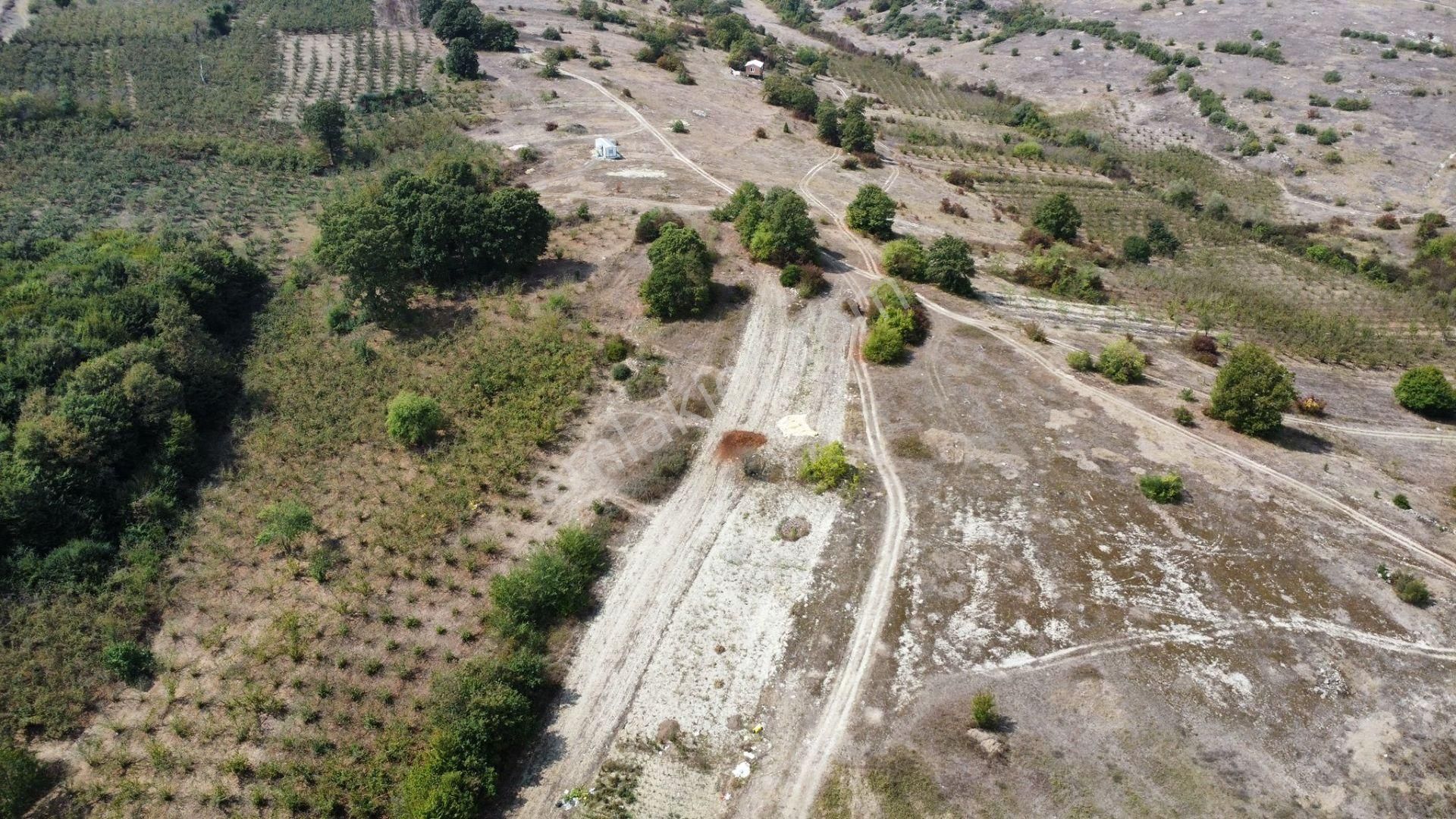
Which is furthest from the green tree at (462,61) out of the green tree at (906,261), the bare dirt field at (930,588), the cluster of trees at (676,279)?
the green tree at (906,261)

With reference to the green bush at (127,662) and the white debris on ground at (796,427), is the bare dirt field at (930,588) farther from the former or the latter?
the green bush at (127,662)

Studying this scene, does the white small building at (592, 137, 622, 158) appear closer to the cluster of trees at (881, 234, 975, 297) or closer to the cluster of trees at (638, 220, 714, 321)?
the cluster of trees at (638, 220, 714, 321)

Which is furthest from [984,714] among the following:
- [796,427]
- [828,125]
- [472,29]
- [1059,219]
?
[472,29]

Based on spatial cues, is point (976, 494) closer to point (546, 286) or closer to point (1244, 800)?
point (1244, 800)

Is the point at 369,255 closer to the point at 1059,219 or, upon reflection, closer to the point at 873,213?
the point at 873,213

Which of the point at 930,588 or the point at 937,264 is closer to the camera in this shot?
the point at 930,588

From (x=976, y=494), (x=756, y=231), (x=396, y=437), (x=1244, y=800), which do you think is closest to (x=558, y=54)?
(x=756, y=231)
